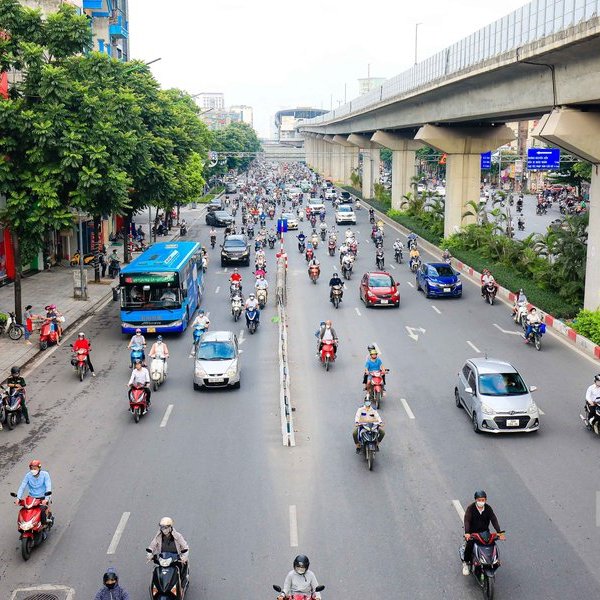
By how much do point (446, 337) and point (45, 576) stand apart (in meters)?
19.6

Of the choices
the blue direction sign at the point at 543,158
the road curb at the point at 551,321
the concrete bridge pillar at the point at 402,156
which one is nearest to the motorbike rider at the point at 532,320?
the road curb at the point at 551,321

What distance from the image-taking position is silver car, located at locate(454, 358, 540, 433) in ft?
60.5

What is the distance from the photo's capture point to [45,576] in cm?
1240

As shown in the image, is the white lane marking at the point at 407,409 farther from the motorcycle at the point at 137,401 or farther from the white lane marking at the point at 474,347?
the motorcycle at the point at 137,401

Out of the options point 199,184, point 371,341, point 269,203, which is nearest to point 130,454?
point 371,341

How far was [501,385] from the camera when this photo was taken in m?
19.1

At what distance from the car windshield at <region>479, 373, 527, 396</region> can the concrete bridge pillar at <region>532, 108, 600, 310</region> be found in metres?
10.9

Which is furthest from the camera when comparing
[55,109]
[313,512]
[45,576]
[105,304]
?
[105,304]

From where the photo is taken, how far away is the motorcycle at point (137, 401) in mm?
20078

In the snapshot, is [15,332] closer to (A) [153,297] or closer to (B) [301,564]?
(A) [153,297]

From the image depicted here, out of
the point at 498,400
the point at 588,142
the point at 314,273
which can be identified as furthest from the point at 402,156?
the point at 498,400

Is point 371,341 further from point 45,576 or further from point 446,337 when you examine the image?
point 45,576

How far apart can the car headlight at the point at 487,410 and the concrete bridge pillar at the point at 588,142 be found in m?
12.0

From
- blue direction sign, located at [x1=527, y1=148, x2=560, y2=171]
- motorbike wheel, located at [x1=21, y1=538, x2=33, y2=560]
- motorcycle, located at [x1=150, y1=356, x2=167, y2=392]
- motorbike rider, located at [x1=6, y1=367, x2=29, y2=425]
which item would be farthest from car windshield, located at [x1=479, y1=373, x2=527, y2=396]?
blue direction sign, located at [x1=527, y1=148, x2=560, y2=171]
